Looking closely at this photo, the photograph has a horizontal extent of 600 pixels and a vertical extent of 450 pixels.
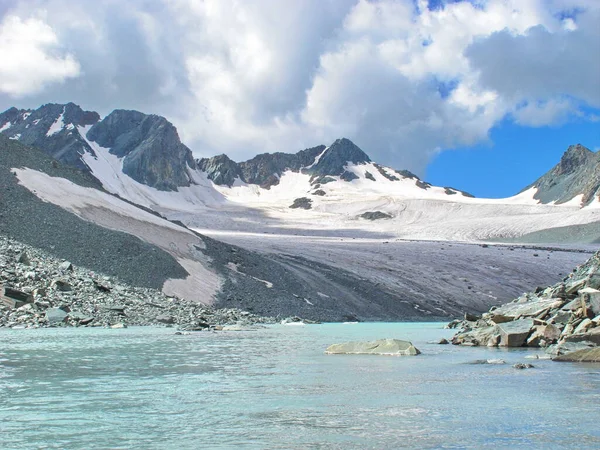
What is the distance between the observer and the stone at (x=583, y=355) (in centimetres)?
1652

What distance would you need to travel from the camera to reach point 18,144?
53625mm

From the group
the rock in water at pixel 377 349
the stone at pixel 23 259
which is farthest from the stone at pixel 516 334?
the stone at pixel 23 259

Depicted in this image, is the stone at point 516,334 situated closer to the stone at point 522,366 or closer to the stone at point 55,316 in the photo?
the stone at point 522,366

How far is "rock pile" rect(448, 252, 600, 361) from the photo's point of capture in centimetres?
1783

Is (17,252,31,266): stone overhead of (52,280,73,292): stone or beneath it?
overhead

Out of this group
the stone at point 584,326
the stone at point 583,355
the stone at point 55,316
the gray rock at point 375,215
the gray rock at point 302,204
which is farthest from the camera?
the gray rock at point 302,204

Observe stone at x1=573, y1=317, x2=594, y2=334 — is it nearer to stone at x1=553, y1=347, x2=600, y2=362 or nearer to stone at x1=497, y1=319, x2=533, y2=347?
stone at x1=553, y1=347, x2=600, y2=362

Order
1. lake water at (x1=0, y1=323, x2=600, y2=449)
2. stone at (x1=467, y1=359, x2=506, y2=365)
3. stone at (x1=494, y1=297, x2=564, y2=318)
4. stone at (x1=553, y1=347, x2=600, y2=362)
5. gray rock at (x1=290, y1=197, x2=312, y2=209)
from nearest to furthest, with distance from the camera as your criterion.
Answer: lake water at (x1=0, y1=323, x2=600, y2=449), stone at (x1=553, y1=347, x2=600, y2=362), stone at (x1=467, y1=359, x2=506, y2=365), stone at (x1=494, y1=297, x2=564, y2=318), gray rock at (x1=290, y1=197, x2=312, y2=209)

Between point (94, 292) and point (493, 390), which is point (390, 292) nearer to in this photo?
point (94, 292)

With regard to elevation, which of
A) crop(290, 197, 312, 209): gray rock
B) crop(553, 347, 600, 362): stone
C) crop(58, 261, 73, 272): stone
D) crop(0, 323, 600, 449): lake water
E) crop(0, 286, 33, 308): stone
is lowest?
crop(0, 323, 600, 449): lake water

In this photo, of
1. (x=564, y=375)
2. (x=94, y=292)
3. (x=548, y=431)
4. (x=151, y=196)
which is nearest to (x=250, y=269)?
(x=94, y=292)

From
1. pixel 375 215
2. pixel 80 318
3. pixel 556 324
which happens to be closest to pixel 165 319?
pixel 80 318

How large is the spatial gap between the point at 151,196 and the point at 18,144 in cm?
13442

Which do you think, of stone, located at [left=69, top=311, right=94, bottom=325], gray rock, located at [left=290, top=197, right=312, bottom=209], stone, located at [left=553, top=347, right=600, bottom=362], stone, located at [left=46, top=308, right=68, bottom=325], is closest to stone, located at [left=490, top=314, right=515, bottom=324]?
stone, located at [left=553, top=347, right=600, bottom=362]
